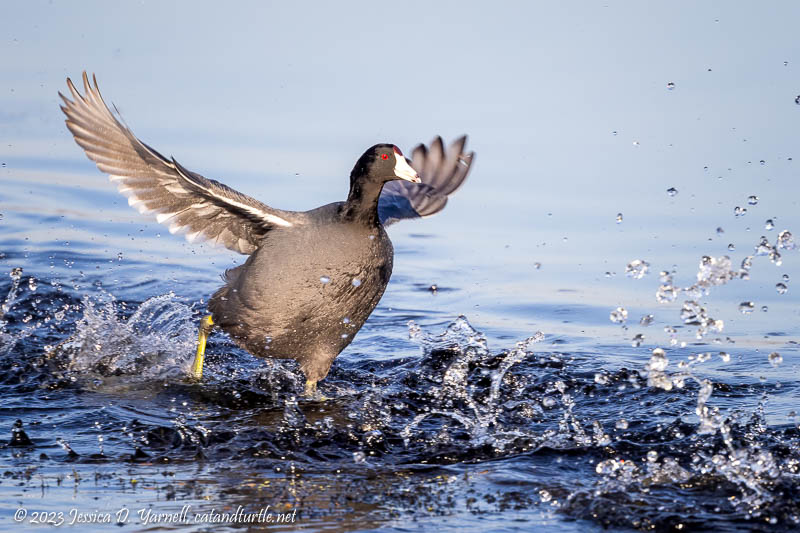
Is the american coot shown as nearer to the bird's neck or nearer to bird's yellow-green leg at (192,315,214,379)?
the bird's neck

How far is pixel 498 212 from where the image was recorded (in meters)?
9.48

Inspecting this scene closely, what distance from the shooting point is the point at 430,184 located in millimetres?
6879

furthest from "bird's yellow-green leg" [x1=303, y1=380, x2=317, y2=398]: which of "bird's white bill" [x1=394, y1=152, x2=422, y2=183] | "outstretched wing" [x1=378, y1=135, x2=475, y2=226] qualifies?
"outstretched wing" [x1=378, y1=135, x2=475, y2=226]

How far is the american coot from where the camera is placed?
17.1 feet

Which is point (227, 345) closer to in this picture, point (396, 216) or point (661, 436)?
point (396, 216)

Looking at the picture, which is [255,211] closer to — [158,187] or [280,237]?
[280,237]

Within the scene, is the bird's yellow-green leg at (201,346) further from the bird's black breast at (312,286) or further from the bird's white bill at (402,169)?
the bird's white bill at (402,169)

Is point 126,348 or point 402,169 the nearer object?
point 402,169

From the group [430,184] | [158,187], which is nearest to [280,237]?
[158,187]

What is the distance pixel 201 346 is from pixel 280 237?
113 centimetres

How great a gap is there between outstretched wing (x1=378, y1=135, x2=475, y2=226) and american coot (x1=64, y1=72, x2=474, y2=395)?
1.30 m

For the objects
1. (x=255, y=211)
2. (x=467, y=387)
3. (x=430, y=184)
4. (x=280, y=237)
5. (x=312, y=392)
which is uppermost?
(x=430, y=184)

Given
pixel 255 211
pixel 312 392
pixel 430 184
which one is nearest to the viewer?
pixel 255 211

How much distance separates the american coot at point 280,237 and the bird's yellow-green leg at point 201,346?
14.6 inches
